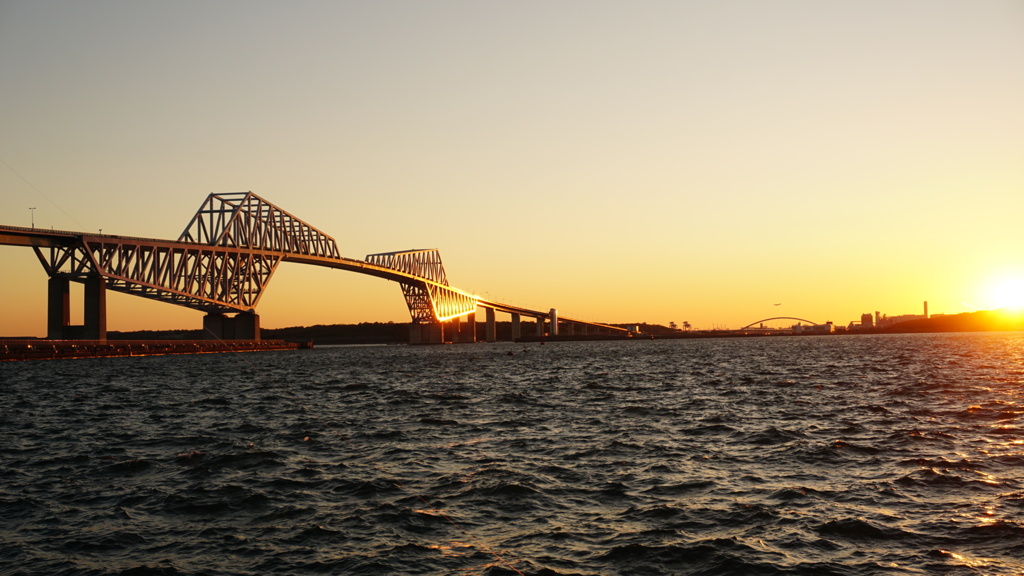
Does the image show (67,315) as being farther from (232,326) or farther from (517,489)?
(517,489)

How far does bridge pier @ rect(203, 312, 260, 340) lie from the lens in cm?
13612

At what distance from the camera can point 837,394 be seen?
3947cm

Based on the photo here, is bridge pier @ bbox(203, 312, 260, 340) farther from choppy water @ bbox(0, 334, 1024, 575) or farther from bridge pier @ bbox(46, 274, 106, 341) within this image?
choppy water @ bbox(0, 334, 1024, 575)

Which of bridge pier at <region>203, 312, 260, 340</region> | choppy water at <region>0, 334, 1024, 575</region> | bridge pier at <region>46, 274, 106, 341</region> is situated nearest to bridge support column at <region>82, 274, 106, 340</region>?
bridge pier at <region>46, 274, 106, 341</region>

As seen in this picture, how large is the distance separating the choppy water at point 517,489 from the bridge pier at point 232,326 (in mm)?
105076

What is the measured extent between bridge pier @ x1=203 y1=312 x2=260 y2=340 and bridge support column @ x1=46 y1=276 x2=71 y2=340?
126ft

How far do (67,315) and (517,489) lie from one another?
9573 centimetres

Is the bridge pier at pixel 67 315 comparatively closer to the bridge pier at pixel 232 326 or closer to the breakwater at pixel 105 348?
the breakwater at pixel 105 348

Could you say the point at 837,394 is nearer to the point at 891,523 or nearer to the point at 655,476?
the point at 655,476

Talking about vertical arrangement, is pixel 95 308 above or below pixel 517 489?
above

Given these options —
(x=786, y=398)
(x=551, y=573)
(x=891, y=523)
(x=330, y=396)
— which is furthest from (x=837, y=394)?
(x=551, y=573)

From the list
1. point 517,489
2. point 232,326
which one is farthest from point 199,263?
point 517,489

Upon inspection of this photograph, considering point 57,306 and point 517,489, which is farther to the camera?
point 57,306

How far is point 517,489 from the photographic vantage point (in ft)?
55.4
